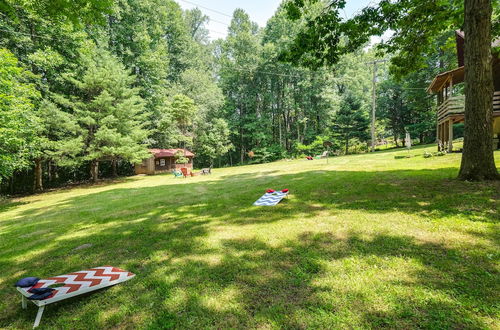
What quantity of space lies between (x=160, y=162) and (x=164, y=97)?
25.8 ft

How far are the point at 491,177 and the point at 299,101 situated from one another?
102ft

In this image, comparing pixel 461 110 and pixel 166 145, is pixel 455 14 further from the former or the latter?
pixel 166 145

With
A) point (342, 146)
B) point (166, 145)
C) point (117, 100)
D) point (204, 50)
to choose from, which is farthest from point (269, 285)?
point (204, 50)

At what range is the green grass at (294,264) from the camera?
2.38 m

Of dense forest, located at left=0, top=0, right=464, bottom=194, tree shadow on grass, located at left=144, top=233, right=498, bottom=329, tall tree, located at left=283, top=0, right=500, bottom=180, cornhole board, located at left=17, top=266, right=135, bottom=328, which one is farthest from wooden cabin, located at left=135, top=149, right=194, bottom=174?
tree shadow on grass, located at left=144, top=233, right=498, bottom=329

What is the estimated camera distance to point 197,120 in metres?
29.7

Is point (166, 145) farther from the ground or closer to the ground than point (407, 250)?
farther from the ground

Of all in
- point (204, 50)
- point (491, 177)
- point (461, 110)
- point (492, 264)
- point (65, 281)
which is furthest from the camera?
point (204, 50)

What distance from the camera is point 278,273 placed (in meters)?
3.13

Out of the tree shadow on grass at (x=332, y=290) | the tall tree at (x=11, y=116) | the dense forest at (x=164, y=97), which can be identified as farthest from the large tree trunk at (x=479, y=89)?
the tall tree at (x=11, y=116)

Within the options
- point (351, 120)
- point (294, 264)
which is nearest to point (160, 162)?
point (351, 120)

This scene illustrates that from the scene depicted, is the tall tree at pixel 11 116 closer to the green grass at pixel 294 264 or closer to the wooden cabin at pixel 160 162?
the green grass at pixel 294 264

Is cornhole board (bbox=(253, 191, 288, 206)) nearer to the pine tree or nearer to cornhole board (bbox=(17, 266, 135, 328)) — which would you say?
cornhole board (bbox=(17, 266, 135, 328))

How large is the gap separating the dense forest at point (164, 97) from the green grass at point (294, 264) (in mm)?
5032
